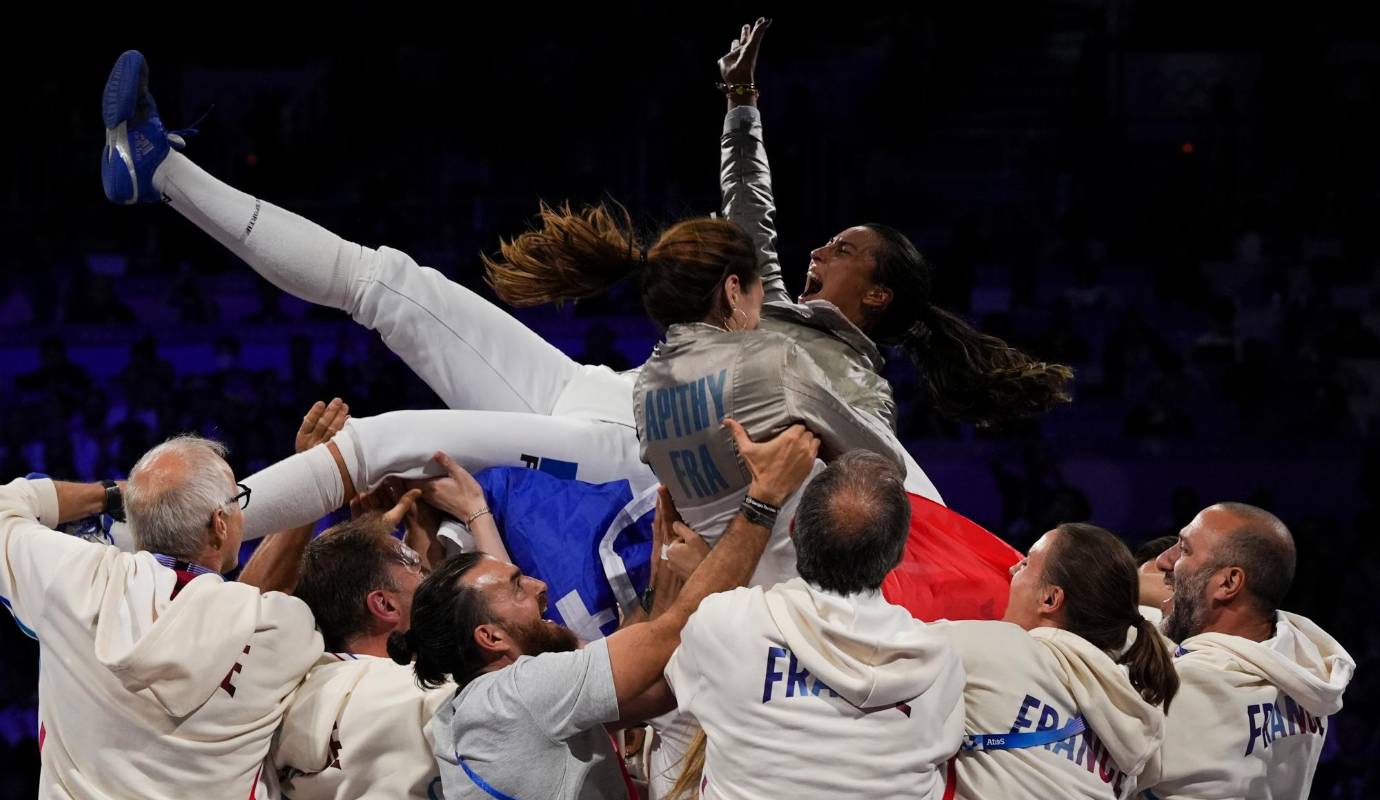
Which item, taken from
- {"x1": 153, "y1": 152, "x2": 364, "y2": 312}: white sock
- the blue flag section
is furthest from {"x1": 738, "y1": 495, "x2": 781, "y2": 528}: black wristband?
{"x1": 153, "y1": 152, "x2": 364, "y2": 312}: white sock

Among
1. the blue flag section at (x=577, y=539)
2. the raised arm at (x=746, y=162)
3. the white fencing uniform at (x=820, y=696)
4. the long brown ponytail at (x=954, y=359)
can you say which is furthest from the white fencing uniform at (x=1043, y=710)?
the raised arm at (x=746, y=162)

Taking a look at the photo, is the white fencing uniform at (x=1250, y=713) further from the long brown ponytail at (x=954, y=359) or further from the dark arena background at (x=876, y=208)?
the dark arena background at (x=876, y=208)

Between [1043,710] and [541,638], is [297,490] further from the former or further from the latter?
[1043,710]

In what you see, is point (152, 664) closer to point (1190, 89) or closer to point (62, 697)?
point (62, 697)

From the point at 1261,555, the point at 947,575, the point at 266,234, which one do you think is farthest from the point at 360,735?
the point at 1261,555

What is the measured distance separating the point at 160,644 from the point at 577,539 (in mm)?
871

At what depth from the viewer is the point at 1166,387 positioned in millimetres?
6648

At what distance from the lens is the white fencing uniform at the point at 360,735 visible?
2561 mm

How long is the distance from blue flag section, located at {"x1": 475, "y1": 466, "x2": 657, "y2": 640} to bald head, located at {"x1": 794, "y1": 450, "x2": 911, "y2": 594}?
2.70 ft

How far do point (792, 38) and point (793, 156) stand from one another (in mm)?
1532

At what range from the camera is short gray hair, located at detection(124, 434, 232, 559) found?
2596 mm

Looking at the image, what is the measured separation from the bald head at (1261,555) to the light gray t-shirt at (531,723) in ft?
4.08

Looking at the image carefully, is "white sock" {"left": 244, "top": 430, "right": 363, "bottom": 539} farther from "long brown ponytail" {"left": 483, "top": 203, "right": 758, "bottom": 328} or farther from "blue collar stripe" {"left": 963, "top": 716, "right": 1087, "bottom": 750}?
"blue collar stripe" {"left": 963, "top": 716, "right": 1087, "bottom": 750}

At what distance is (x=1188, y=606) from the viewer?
9.45 ft
